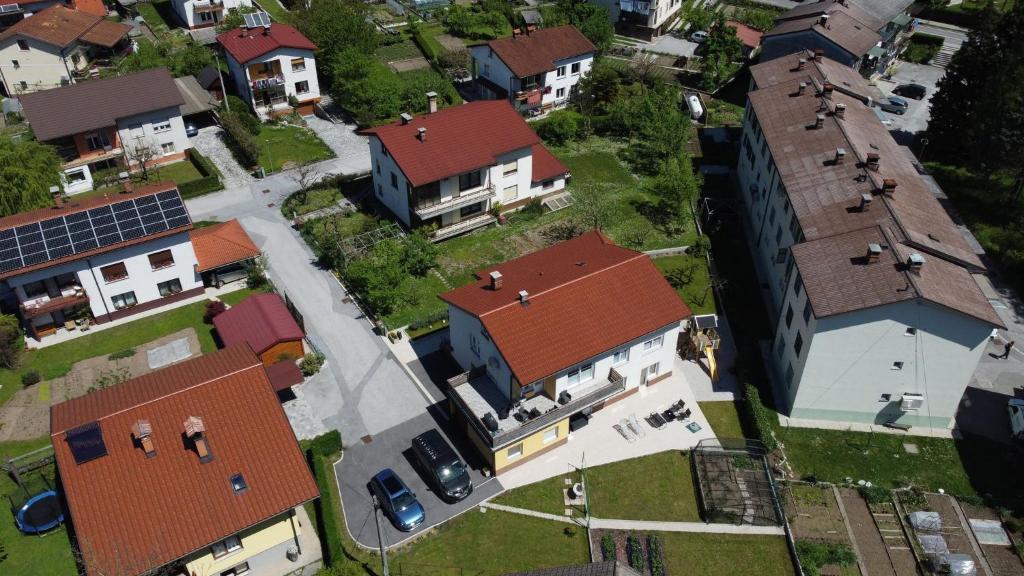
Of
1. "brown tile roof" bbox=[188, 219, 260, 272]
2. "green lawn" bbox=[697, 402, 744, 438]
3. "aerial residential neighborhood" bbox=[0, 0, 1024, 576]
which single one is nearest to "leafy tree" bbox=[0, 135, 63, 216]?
"aerial residential neighborhood" bbox=[0, 0, 1024, 576]

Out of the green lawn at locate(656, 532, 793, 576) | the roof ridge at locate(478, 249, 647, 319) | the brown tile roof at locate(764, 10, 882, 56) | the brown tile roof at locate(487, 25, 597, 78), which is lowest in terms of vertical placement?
the green lawn at locate(656, 532, 793, 576)

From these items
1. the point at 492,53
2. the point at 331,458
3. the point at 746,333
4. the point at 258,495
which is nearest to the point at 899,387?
the point at 746,333

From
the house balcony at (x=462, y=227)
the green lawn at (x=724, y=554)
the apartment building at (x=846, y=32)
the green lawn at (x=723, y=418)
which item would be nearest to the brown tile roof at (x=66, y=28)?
the house balcony at (x=462, y=227)

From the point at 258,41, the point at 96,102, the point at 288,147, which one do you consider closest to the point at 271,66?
the point at 258,41

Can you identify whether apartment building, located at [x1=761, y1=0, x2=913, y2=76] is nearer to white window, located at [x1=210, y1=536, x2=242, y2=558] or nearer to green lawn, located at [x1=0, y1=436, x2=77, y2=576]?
white window, located at [x1=210, y1=536, x2=242, y2=558]

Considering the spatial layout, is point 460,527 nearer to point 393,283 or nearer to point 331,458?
point 331,458

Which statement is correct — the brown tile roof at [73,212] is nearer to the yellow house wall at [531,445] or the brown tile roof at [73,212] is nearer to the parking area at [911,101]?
the yellow house wall at [531,445]

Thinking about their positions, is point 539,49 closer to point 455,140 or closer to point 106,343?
point 455,140
